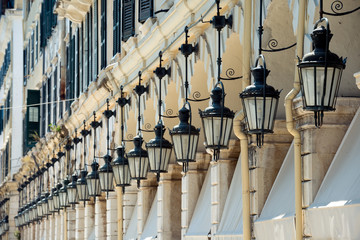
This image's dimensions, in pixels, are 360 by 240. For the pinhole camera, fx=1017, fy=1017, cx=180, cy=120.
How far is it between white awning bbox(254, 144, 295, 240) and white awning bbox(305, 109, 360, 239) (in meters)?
0.68

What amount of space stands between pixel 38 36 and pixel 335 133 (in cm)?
3528

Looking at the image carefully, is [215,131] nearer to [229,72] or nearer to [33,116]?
[229,72]

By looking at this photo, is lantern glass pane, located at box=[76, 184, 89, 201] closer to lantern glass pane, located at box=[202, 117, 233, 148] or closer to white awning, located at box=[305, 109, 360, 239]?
lantern glass pane, located at box=[202, 117, 233, 148]

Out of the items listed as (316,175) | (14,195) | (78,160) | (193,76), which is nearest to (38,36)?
(14,195)

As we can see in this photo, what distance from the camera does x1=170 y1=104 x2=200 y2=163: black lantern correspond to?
585 inches

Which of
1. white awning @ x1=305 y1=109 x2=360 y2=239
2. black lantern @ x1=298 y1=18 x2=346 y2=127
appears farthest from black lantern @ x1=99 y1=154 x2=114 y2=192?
black lantern @ x1=298 y1=18 x2=346 y2=127

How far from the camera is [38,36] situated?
46.4 metres

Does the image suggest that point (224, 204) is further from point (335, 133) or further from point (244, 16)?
point (335, 133)

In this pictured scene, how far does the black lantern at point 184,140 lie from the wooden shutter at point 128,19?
Answer: 8970 mm

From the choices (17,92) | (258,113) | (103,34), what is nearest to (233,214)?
(258,113)

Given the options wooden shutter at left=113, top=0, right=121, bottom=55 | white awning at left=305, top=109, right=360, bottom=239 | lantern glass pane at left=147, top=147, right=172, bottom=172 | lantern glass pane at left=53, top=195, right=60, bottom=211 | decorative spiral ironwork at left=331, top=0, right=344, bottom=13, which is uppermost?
wooden shutter at left=113, top=0, right=121, bottom=55

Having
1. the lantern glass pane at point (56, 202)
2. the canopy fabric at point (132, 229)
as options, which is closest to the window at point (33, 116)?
the lantern glass pane at point (56, 202)

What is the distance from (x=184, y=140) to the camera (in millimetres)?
14977

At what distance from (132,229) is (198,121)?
5305 mm
